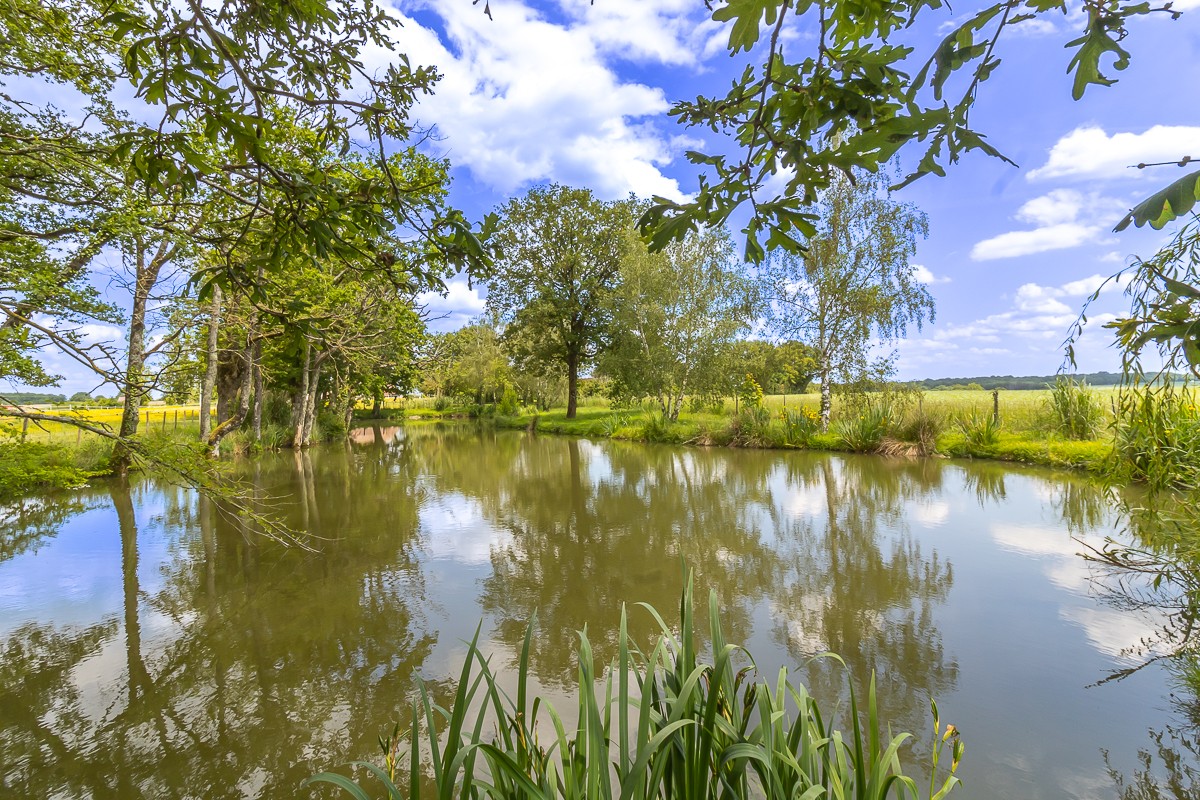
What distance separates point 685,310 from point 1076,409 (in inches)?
467

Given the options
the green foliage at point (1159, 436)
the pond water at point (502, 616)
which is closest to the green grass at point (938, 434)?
the pond water at point (502, 616)

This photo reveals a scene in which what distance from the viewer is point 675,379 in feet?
64.8

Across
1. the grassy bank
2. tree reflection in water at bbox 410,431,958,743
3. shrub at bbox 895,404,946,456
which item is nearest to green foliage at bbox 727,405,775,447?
the grassy bank

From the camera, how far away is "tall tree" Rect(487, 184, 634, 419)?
25438 millimetres

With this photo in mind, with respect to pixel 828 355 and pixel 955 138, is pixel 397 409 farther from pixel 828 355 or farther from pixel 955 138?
pixel 955 138

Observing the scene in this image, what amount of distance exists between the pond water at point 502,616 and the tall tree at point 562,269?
1782 cm

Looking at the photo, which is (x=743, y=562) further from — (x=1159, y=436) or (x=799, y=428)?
(x=799, y=428)

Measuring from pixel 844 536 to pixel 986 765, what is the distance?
394 cm

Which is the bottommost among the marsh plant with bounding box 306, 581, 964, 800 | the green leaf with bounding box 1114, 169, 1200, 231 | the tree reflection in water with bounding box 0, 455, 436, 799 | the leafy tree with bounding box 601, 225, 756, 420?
the tree reflection in water with bounding box 0, 455, 436, 799

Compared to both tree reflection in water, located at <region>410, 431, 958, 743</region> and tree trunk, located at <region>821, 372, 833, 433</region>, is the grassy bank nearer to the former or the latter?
tree trunk, located at <region>821, 372, 833, 433</region>

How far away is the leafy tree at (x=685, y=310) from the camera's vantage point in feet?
62.6

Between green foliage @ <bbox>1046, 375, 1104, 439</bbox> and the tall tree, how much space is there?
17508 mm

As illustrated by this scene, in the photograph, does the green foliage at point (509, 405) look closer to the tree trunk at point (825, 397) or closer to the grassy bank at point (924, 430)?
the grassy bank at point (924, 430)

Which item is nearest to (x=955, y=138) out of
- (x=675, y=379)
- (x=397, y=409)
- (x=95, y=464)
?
(x=95, y=464)
